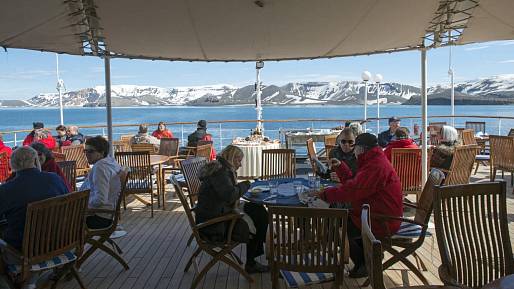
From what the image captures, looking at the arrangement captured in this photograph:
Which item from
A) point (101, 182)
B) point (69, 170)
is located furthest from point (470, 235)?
point (69, 170)

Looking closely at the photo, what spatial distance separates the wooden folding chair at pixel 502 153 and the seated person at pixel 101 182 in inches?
204

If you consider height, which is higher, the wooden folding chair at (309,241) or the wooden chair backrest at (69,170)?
the wooden chair backrest at (69,170)

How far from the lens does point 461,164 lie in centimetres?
499

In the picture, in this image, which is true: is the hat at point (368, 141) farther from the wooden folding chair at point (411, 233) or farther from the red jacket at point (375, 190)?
the wooden folding chair at point (411, 233)

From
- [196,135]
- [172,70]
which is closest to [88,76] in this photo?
[172,70]

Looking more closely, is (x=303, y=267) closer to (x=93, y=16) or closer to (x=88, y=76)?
(x=93, y=16)

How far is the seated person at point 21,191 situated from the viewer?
2820 mm

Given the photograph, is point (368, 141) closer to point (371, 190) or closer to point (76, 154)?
point (371, 190)

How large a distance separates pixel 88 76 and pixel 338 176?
94531 mm

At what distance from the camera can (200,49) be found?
6141 mm

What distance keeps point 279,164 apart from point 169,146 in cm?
256

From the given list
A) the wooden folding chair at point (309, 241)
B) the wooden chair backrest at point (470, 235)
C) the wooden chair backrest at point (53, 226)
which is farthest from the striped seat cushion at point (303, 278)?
the wooden chair backrest at point (53, 226)

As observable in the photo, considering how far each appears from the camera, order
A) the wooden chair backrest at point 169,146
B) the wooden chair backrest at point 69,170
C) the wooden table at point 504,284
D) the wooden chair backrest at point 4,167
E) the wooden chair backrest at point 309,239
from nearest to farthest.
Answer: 1. the wooden table at point 504,284
2. the wooden chair backrest at point 309,239
3. the wooden chair backrest at point 69,170
4. the wooden chair backrest at point 4,167
5. the wooden chair backrest at point 169,146

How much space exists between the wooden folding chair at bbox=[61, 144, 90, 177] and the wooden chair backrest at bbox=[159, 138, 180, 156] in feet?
4.31
